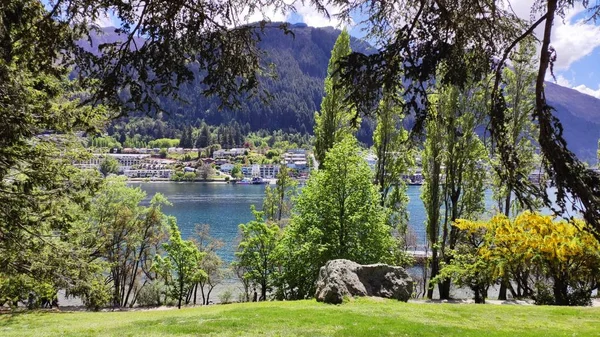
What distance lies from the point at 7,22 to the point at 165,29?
151cm

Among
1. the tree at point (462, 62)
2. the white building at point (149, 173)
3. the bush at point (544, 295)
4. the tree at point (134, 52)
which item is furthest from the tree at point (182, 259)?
the white building at point (149, 173)

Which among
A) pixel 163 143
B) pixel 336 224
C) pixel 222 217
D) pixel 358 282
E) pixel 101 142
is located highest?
pixel 163 143

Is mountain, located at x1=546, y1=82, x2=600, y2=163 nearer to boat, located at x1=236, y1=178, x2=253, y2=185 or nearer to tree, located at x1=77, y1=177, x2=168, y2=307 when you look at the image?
boat, located at x1=236, y1=178, x2=253, y2=185

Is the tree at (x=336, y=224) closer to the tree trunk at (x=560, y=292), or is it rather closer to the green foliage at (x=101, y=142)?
the tree trunk at (x=560, y=292)

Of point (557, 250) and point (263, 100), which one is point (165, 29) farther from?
point (557, 250)

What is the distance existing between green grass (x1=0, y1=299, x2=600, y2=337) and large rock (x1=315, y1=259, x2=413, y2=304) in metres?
0.43

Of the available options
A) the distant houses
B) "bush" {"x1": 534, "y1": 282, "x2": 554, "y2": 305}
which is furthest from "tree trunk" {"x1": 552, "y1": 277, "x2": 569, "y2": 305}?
the distant houses

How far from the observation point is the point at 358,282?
12.1m

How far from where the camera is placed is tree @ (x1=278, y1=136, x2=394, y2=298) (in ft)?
49.9

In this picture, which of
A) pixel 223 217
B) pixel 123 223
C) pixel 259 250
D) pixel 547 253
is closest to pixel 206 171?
pixel 223 217

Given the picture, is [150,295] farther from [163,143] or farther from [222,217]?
[163,143]

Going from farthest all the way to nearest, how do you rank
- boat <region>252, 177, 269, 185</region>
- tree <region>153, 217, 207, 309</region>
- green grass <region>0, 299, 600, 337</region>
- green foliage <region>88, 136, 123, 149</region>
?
boat <region>252, 177, 269, 185</region>, tree <region>153, 217, 207, 309</region>, green foliage <region>88, 136, 123, 149</region>, green grass <region>0, 299, 600, 337</region>

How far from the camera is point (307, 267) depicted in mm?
15383

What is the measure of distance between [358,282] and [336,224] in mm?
3561
